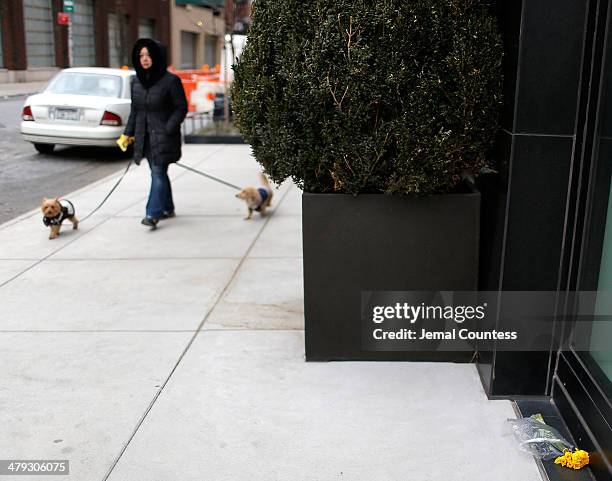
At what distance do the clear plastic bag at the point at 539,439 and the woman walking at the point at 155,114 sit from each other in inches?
207

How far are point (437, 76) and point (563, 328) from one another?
1.51 meters

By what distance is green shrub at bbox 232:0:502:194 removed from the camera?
3605 mm

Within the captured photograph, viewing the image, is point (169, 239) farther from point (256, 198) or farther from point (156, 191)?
point (256, 198)

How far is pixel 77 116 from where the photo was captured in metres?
12.7

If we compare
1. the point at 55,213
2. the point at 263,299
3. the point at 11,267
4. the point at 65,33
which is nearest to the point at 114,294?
the point at 263,299

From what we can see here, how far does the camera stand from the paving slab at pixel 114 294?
16.4 ft

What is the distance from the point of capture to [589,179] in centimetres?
333

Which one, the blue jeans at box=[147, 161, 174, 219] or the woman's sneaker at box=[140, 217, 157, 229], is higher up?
the blue jeans at box=[147, 161, 174, 219]

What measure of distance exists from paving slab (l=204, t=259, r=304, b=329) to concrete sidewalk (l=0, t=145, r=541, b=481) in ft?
0.06

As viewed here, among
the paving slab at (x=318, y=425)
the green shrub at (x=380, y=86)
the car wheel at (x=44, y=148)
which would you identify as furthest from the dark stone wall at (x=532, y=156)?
the car wheel at (x=44, y=148)

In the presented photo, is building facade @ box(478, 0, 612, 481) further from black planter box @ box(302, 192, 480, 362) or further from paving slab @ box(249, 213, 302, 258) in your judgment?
paving slab @ box(249, 213, 302, 258)

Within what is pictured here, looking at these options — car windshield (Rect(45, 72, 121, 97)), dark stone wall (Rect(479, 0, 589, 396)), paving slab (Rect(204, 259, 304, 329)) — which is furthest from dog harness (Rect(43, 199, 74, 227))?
car windshield (Rect(45, 72, 121, 97))

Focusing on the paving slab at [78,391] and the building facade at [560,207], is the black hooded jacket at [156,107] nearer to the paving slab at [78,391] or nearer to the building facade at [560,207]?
the paving slab at [78,391]

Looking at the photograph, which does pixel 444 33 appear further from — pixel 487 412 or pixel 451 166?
pixel 487 412
